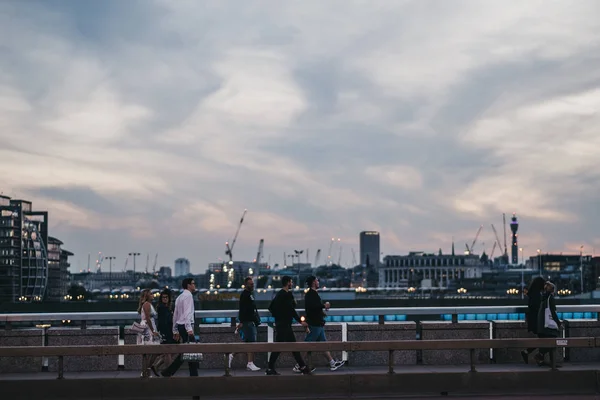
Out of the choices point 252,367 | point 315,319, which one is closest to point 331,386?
point 315,319

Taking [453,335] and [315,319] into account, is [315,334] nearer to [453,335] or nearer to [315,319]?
[315,319]

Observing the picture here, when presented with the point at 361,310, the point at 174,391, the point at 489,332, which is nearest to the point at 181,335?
the point at 174,391

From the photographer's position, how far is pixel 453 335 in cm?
2512

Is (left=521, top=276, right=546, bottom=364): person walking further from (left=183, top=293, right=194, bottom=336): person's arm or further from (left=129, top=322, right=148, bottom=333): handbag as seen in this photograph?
(left=129, top=322, right=148, bottom=333): handbag

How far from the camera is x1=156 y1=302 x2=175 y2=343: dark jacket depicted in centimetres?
2302

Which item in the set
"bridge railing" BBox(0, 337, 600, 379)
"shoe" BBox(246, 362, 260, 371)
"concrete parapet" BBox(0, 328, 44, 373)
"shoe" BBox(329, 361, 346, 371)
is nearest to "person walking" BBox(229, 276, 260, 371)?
"shoe" BBox(246, 362, 260, 371)

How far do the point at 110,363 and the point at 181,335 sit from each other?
2.54 m

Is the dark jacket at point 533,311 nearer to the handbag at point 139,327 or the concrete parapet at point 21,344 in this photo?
the handbag at point 139,327

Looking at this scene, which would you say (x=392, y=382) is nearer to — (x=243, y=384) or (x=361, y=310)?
(x=243, y=384)

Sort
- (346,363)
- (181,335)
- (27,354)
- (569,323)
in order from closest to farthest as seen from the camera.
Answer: (27,354) < (181,335) < (346,363) < (569,323)

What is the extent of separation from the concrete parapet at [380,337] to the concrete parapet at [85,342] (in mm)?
6370

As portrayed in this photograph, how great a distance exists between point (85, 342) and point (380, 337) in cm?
797

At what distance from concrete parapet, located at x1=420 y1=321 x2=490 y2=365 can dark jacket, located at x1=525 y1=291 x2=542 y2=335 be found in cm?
120

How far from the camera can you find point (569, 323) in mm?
26156
